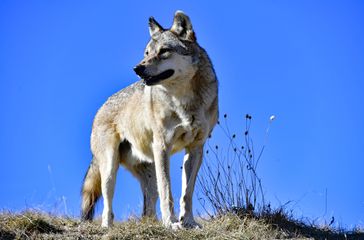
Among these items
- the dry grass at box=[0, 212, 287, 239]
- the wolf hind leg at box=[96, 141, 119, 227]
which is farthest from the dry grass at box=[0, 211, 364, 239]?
the wolf hind leg at box=[96, 141, 119, 227]

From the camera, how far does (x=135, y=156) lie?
858 cm

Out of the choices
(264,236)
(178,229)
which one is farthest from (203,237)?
(264,236)

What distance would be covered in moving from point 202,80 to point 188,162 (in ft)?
3.28

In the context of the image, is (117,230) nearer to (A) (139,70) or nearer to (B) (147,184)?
(A) (139,70)

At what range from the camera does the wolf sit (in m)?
7.49

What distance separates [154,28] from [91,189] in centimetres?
239

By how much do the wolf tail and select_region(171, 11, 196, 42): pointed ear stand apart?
2266mm

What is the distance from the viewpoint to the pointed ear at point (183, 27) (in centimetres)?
788

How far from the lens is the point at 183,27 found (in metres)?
7.93

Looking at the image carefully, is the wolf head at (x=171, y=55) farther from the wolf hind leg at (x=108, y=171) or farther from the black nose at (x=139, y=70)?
the wolf hind leg at (x=108, y=171)

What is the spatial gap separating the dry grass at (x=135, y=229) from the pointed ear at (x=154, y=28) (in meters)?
2.29

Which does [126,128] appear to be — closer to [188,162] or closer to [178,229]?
[188,162]

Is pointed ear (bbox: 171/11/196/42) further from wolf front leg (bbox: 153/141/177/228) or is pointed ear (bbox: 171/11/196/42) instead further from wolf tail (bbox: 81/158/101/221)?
wolf tail (bbox: 81/158/101/221)

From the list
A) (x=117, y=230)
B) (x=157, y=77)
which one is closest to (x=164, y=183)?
(x=117, y=230)
